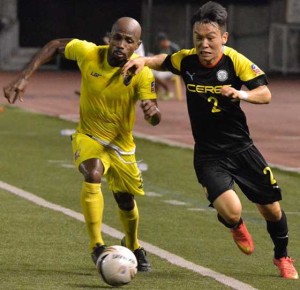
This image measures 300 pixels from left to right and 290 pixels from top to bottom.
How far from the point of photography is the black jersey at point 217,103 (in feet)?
36.0

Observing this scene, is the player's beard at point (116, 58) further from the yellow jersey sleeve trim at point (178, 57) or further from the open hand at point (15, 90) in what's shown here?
the open hand at point (15, 90)

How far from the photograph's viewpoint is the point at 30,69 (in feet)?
37.9

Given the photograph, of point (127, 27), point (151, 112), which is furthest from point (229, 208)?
point (127, 27)

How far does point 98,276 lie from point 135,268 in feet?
1.85

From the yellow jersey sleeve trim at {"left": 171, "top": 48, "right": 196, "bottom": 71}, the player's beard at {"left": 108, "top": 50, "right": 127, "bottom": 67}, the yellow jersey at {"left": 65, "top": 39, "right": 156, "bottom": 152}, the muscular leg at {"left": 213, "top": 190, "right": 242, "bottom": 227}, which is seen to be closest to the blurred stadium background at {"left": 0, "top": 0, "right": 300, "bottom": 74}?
the yellow jersey at {"left": 65, "top": 39, "right": 156, "bottom": 152}

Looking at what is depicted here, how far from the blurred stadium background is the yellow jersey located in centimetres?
3693

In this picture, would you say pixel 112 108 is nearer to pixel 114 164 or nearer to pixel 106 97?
pixel 106 97

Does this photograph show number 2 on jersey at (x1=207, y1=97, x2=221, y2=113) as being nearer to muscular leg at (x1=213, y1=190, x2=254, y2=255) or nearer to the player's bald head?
muscular leg at (x1=213, y1=190, x2=254, y2=255)

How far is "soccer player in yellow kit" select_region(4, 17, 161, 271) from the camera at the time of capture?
36.9 ft

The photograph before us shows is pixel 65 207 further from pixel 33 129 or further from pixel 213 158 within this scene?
pixel 33 129

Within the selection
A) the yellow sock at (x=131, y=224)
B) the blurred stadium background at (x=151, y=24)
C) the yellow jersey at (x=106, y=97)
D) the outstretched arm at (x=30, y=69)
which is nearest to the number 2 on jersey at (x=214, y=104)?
the yellow jersey at (x=106, y=97)

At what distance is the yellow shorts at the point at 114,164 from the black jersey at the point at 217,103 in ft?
1.97

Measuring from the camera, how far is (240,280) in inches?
427

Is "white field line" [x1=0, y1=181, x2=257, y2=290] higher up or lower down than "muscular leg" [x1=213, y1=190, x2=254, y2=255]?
lower down
